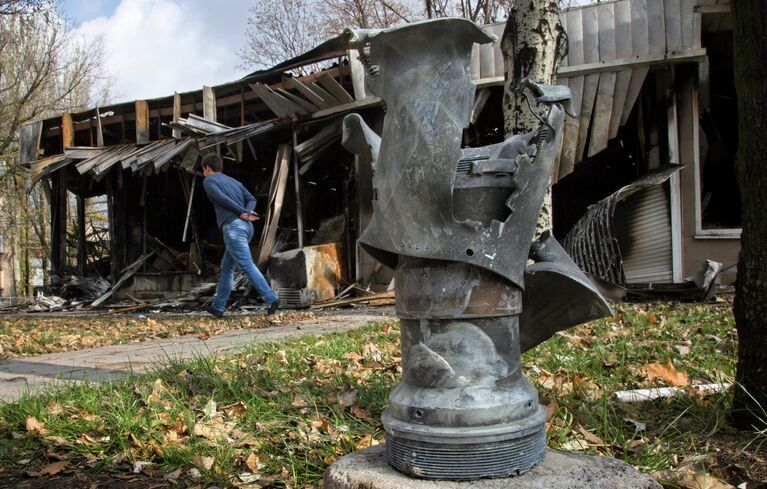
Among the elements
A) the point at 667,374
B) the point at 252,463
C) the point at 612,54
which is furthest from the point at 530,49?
the point at 612,54

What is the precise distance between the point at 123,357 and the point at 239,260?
2988 millimetres

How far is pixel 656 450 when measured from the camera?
2.40m

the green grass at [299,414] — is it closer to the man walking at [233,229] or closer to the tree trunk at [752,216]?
the tree trunk at [752,216]

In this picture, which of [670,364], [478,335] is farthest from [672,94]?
[478,335]

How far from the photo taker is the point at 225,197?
26.3 ft

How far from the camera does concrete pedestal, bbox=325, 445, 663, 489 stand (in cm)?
175

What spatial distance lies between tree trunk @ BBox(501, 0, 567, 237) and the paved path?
8.88 ft

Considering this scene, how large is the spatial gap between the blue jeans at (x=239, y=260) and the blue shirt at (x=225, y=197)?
4.0 inches

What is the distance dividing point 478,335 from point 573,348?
2.83 metres

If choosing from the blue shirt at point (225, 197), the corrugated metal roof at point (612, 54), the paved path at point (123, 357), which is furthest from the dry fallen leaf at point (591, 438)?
the corrugated metal roof at point (612, 54)

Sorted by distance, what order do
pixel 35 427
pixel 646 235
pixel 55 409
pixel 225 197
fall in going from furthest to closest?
pixel 646 235
pixel 225 197
pixel 55 409
pixel 35 427

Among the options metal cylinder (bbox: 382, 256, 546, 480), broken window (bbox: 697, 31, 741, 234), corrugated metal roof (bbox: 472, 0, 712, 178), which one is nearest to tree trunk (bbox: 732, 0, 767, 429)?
metal cylinder (bbox: 382, 256, 546, 480)

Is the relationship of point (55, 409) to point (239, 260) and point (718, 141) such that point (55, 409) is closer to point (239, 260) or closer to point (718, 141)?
point (239, 260)

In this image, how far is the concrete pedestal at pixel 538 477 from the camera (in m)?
1.75
